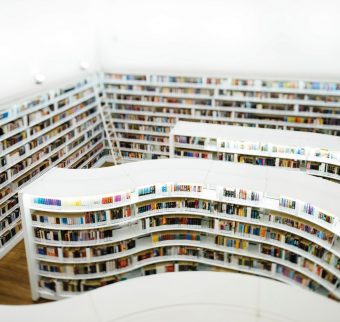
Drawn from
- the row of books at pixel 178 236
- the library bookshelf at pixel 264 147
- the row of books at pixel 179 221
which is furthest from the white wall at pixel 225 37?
the row of books at pixel 178 236

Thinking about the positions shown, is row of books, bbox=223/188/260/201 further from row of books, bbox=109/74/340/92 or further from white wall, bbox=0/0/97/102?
white wall, bbox=0/0/97/102

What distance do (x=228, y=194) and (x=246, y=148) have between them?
2446 millimetres

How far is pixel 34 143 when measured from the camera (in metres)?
8.37

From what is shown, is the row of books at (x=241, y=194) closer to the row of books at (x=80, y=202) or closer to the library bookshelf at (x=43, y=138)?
the row of books at (x=80, y=202)

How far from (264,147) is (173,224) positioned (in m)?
2.78

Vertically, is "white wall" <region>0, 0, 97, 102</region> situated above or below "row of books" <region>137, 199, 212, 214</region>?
above

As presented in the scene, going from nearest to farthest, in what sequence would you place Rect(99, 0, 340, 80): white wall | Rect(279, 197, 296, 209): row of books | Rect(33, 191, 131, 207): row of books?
Rect(279, 197, 296, 209): row of books
Rect(33, 191, 131, 207): row of books
Rect(99, 0, 340, 80): white wall

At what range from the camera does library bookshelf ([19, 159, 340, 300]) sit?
5590mm

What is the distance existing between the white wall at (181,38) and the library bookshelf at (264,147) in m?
2.89

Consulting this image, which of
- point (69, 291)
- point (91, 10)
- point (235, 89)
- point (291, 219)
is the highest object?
point (91, 10)

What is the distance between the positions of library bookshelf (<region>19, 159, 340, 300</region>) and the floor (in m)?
0.38

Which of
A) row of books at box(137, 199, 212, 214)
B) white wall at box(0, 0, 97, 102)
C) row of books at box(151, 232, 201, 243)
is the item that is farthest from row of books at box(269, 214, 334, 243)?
white wall at box(0, 0, 97, 102)

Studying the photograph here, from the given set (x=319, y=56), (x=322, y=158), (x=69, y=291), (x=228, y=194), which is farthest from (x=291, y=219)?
(x=319, y=56)

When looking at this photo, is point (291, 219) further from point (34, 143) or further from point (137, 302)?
point (34, 143)
